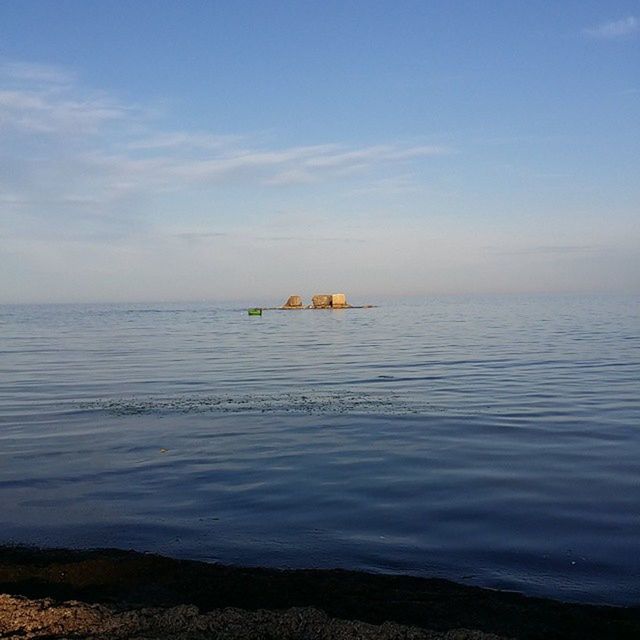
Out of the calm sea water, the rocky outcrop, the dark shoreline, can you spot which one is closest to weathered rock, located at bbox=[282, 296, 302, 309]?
the rocky outcrop

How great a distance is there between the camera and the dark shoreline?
245 inches

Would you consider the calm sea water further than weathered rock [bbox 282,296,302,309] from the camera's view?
No

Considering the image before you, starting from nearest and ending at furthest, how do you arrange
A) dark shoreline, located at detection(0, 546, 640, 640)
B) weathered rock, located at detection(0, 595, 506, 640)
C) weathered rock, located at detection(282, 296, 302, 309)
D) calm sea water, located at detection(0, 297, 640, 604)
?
weathered rock, located at detection(0, 595, 506, 640) < dark shoreline, located at detection(0, 546, 640, 640) < calm sea water, located at detection(0, 297, 640, 604) < weathered rock, located at detection(282, 296, 302, 309)

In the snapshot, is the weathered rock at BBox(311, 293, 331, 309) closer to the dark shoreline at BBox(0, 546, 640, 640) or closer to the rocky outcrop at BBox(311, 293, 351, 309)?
the rocky outcrop at BBox(311, 293, 351, 309)

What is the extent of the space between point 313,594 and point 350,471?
20.0ft

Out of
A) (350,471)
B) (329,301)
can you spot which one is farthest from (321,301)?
(350,471)

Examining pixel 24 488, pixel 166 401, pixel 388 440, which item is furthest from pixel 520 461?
pixel 166 401

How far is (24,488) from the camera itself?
39.7ft

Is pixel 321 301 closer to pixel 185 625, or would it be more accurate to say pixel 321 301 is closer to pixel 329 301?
pixel 329 301

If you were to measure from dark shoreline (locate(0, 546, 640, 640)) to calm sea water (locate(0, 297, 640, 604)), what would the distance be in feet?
2.34

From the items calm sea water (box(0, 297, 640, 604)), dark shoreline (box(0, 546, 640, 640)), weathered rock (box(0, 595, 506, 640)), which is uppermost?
weathered rock (box(0, 595, 506, 640))

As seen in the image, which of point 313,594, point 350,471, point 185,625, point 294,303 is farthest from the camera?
point 294,303

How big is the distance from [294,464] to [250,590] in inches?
257

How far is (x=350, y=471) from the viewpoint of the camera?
1299 cm
